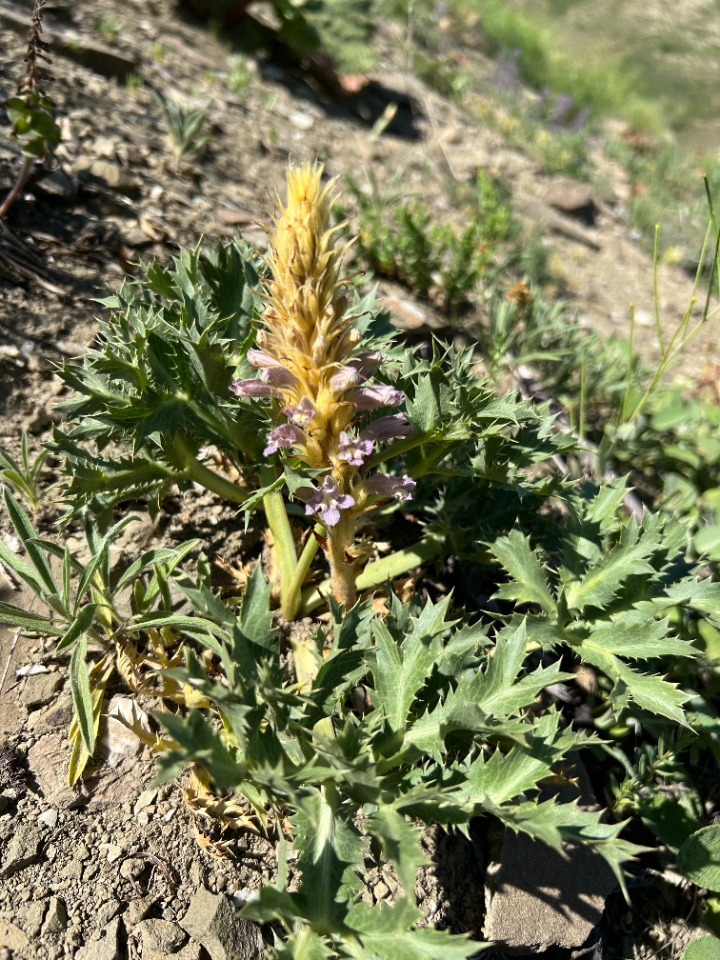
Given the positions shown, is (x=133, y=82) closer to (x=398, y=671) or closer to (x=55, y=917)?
(x=398, y=671)

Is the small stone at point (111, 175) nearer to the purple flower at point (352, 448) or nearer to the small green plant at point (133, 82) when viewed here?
the small green plant at point (133, 82)

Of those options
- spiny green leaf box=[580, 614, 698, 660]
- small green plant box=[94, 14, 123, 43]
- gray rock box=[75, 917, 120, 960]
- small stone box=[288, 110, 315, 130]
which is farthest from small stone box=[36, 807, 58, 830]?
small stone box=[288, 110, 315, 130]

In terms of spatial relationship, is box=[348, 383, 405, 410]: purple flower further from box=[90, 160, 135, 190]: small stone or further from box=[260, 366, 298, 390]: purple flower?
box=[90, 160, 135, 190]: small stone

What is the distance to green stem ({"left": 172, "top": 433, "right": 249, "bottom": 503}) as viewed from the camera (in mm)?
2508

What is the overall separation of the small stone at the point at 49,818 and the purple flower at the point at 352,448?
1.35 m

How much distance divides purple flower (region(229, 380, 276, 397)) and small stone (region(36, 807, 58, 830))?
1.35 metres

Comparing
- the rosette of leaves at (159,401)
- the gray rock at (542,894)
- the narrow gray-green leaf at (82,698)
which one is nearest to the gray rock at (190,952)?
the narrow gray-green leaf at (82,698)

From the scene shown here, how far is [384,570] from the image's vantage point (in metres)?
2.69

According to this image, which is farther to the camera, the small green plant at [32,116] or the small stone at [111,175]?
the small stone at [111,175]

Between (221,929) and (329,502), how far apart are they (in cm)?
123

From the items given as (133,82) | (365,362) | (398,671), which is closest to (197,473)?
(365,362)

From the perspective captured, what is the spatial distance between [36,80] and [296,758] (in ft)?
10.3

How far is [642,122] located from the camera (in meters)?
10.9

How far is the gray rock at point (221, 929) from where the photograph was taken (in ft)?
6.51
